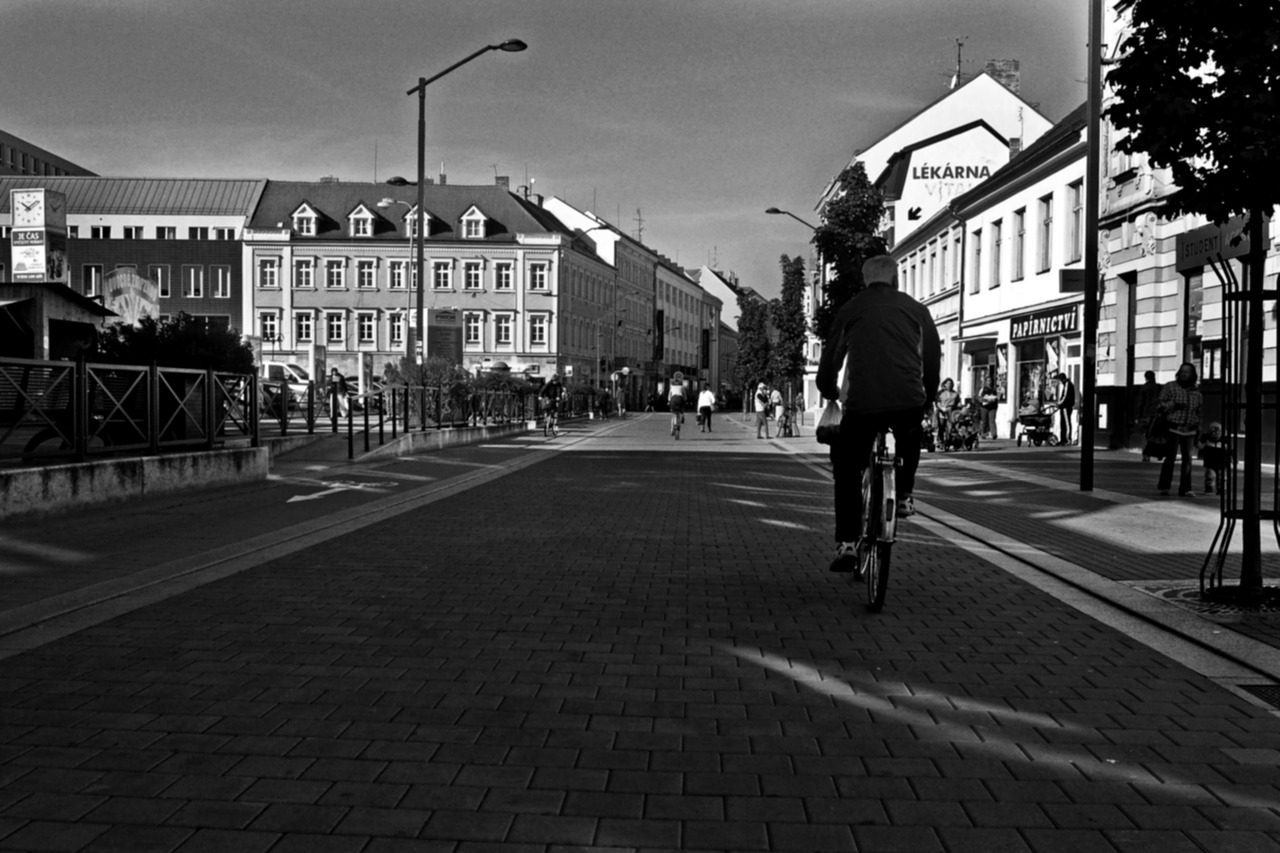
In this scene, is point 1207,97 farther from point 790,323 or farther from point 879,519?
point 790,323

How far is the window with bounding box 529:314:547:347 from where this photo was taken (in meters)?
83.8

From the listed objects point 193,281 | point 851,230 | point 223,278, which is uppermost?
point 223,278

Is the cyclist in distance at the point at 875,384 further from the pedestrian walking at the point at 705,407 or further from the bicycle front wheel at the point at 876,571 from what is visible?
the pedestrian walking at the point at 705,407

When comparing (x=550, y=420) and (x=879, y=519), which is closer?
(x=879, y=519)

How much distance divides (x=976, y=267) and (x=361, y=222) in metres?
51.2

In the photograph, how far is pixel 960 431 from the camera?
2808 centimetres

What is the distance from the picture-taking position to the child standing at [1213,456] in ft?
27.6

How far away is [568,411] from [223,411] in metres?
40.0

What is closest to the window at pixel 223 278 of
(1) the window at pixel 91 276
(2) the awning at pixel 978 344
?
(1) the window at pixel 91 276

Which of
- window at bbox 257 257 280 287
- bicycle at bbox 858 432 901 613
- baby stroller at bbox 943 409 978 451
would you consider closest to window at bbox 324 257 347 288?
window at bbox 257 257 280 287

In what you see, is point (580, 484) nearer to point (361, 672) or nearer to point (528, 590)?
point (528, 590)

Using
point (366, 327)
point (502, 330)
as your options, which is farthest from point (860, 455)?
point (366, 327)

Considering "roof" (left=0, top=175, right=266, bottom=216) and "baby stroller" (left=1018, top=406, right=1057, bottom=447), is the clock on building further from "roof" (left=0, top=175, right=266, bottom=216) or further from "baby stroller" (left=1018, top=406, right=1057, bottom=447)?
"roof" (left=0, top=175, right=266, bottom=216)

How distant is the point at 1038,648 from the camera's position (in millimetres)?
5891
